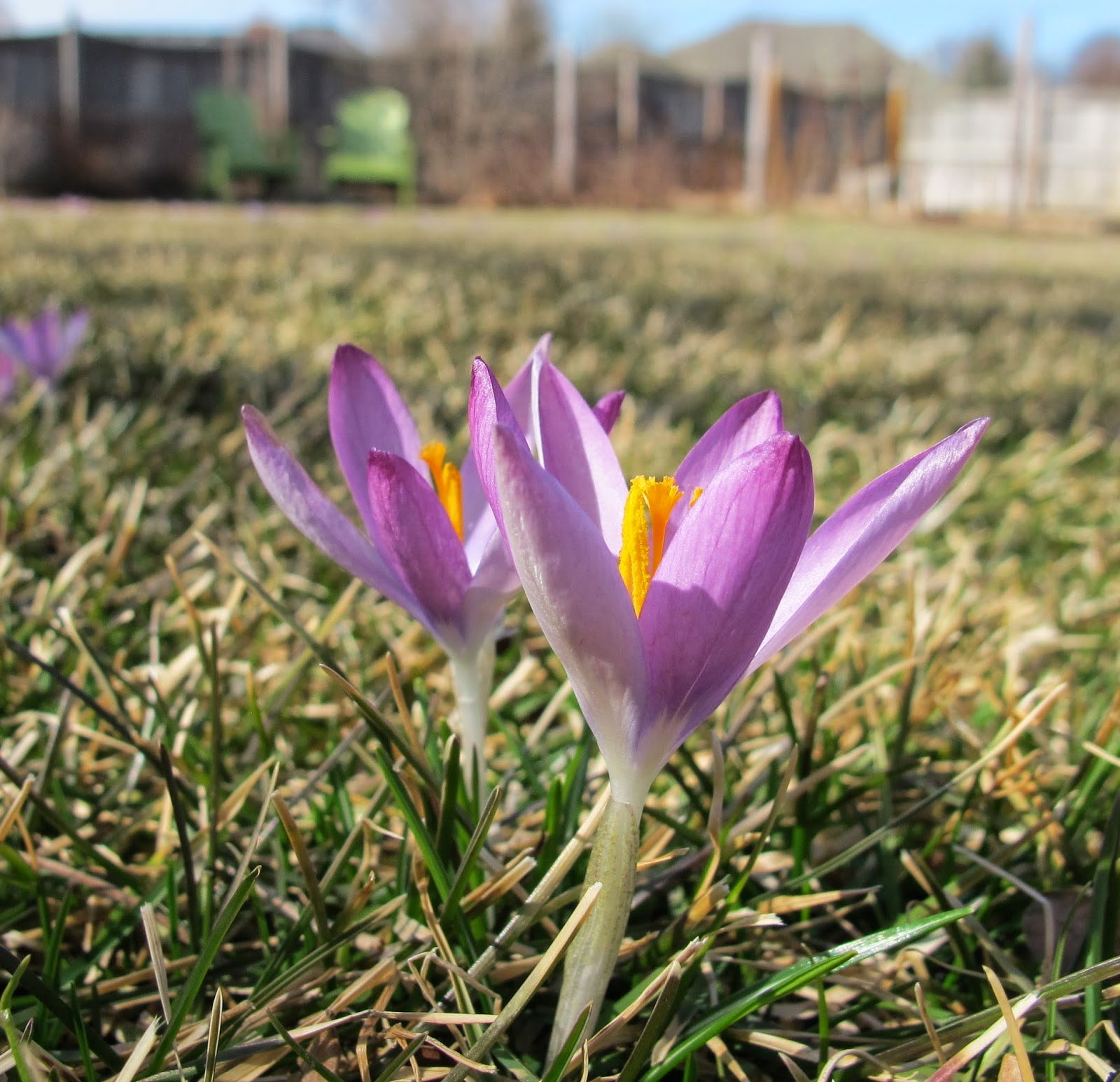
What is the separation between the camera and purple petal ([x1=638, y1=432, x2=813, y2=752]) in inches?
18.1

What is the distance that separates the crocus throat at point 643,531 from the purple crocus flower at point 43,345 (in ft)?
4.43

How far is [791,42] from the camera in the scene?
4128 cm

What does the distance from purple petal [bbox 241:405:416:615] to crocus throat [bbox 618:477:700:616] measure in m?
0.15

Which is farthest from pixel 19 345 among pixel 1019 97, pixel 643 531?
pixel 1019 97

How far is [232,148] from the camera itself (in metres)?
14.0

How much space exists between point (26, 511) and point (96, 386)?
26.4 inches

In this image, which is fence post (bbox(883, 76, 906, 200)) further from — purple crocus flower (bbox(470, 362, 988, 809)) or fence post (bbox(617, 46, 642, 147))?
purple crocus flower (bbox(470, 362, 988, 809))

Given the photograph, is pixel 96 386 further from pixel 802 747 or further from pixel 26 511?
pixel 802 747

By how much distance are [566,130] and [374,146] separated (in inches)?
105

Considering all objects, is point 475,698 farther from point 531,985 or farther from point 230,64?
point 230,64

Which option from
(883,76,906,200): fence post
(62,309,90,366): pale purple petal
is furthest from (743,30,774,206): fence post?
(62,309,90,366): pale purple petal

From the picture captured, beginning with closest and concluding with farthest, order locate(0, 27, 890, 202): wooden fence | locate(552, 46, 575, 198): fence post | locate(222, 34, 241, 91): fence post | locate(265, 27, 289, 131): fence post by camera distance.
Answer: locate(0, 27, 890, 202): wooden fence < locate(552, 46, 575, 198): fence post < locate(265, 27, 289, 131): fence post < locate(222, 34, 241, 91): fence post

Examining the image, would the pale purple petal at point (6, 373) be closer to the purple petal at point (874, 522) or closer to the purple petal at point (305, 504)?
the purple petal at point (305, 504)

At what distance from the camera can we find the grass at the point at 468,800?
24.0 inches
